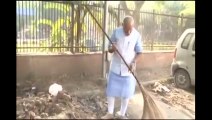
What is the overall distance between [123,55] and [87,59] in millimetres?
481

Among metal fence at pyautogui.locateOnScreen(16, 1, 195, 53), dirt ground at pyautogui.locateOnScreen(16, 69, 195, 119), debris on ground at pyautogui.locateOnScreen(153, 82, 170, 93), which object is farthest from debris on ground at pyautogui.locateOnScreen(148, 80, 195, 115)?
metal fence at pyautogui.locateOnScreen(16, 1, 195, 53)

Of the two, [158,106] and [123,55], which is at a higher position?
[123,55]

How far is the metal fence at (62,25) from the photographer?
3.21 m

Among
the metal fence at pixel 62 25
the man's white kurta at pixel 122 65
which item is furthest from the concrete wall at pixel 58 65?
the man's white kurta at pixel 122 65

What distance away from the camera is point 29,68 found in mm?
3234

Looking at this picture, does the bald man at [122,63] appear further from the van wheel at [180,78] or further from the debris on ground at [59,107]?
the van wheel at [180,78]

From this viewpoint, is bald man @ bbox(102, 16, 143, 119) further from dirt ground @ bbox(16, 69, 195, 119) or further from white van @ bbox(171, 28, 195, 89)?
white van @ bbox(171, 28, 195, 89)

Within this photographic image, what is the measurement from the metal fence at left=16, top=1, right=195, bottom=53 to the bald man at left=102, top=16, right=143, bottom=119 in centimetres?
14

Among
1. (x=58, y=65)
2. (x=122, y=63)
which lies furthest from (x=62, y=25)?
(x=122, y=63)

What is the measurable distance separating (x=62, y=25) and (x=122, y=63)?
2.69 feet

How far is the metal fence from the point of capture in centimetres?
321
